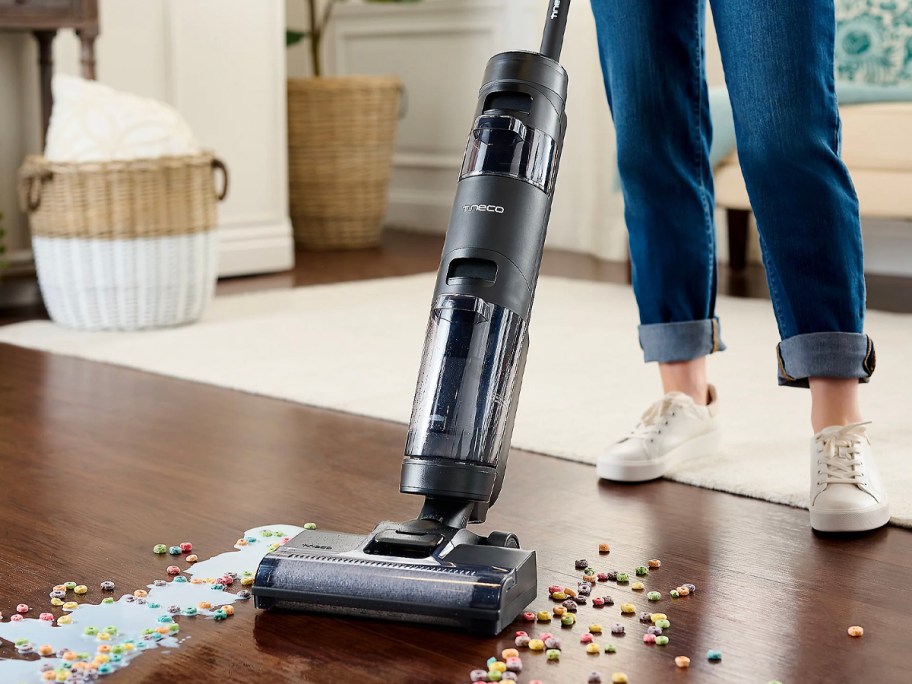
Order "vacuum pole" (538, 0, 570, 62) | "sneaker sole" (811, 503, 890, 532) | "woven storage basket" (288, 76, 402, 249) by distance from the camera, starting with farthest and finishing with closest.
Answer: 1. "woven storage basket" (288, 76, 402, 249)
2. "sneaker sole" (811, 503, 890, 532)
3. "vacuum pole" (538, 0, 570, 62)

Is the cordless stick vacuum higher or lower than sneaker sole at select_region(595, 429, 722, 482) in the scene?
higher

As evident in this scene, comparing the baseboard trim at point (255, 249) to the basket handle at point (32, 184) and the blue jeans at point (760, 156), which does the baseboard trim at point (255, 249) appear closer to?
the basket handle at point (32, 184)

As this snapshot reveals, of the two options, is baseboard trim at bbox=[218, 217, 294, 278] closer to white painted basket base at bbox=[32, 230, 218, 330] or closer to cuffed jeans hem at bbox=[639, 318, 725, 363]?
white painted basket base at bbox=[32, 230, 218, 330]

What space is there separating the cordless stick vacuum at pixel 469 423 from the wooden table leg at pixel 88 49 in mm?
1838

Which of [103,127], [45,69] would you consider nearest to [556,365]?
[103,127]

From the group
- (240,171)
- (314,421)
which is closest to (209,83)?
(240,171)

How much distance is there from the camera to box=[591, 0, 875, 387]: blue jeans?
1.21 meters

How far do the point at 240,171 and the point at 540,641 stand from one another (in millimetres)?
2576

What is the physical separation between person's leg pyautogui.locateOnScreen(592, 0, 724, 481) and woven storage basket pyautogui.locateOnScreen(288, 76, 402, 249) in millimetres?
2399

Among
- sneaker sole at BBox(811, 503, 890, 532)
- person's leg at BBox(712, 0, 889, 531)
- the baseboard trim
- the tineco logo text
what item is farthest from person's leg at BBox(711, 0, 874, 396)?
the baseboard trim

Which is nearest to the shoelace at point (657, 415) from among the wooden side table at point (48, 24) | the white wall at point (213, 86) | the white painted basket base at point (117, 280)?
the white painted basket base at point (117, 280)

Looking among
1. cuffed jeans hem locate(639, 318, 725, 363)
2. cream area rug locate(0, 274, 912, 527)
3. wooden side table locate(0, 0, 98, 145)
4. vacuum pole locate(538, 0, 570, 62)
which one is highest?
wooden side table locate(0, 0, 98, 145)

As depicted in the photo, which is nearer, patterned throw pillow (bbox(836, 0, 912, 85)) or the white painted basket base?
the white painted basket base

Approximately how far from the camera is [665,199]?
145 centimetres
